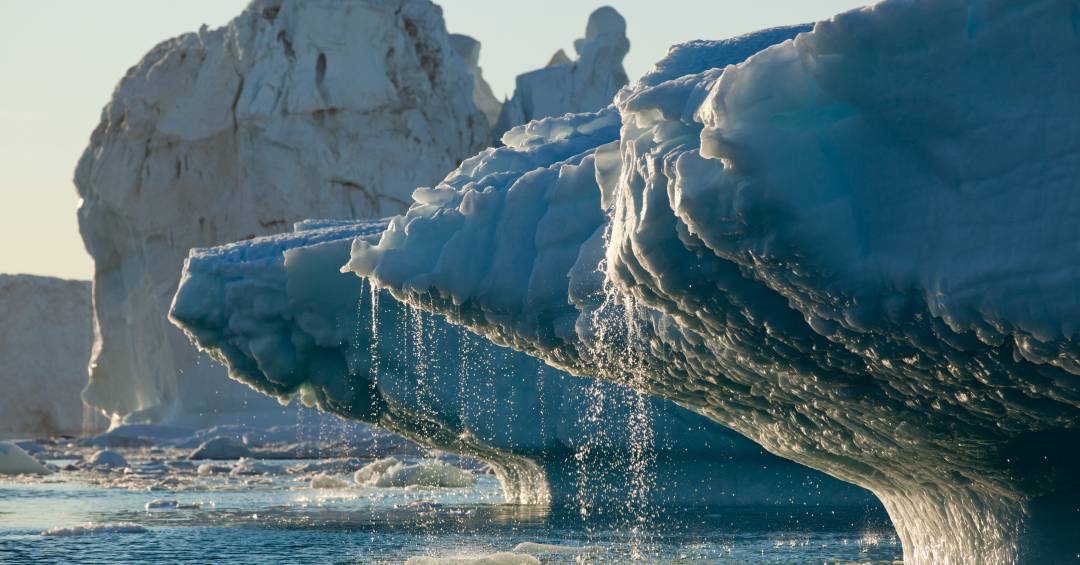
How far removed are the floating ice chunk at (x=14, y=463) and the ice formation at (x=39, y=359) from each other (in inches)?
1082

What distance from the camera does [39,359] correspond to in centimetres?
5262

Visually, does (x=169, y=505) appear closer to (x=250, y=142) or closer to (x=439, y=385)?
(x=439, y=385)

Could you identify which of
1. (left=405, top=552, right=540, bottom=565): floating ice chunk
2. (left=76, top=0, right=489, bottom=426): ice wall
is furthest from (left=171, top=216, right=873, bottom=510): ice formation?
(left=76, top=0, right=489, bottom=426): ice wall

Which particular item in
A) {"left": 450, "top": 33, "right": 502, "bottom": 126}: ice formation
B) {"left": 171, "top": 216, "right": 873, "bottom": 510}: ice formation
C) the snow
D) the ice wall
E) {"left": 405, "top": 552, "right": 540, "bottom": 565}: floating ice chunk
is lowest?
the snow

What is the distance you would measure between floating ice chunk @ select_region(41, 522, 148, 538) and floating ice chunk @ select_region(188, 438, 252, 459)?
15.7m

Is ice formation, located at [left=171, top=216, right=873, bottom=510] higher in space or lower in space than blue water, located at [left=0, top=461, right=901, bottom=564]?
higher

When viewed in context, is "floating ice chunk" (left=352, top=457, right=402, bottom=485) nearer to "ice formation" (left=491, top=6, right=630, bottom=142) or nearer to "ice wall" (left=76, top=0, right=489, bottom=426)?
"ice wall" (left=76, top=0, right=489, bottom=426)

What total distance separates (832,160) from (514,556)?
16.9 ft

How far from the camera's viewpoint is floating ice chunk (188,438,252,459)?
28895 millimetres

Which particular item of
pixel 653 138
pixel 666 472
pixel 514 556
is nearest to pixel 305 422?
pixel 666 472

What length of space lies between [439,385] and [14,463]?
1430 cm

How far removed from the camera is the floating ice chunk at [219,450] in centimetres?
2890

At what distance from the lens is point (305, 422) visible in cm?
3281

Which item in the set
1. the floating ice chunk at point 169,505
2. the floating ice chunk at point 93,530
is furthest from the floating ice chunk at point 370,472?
the floating ice chunk at point 93,530
